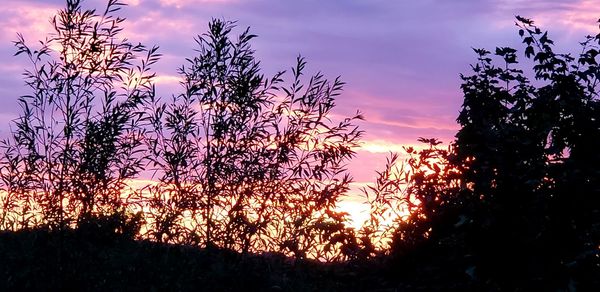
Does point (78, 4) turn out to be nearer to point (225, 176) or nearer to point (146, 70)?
point (146, 70)

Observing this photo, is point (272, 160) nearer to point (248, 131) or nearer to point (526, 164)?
point (248, 131)

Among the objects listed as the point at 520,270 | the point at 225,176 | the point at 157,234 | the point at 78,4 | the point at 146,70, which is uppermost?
the point at 78,4

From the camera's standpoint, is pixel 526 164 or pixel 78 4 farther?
pixel 78 4

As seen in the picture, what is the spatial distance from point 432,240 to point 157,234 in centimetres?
455

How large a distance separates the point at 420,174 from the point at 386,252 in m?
1.45

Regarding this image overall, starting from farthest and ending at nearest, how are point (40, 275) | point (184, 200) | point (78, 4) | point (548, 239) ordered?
Answer: point (184, 200) → point (78, 4) → point (40, 275) → point (548, 239)

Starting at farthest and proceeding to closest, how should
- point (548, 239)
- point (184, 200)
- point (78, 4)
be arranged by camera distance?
point (184, 200)
point (78, 4)
point (548, 239)

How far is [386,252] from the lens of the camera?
14891 mm

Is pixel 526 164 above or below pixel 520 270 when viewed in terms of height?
above

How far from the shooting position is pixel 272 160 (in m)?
14.6

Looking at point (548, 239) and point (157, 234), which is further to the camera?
point (157, 234)

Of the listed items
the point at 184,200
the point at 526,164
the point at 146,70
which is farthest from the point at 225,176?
the point at 526,164

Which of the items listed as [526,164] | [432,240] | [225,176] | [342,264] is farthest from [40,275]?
[526,164]

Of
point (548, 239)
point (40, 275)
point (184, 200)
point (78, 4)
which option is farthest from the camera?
point (184, 200)
